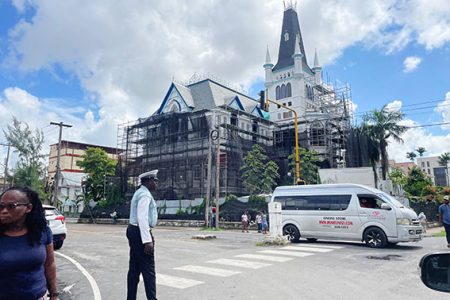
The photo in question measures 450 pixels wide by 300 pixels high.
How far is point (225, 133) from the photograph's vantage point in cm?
4069

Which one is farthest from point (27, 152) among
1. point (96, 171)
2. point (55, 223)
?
point (55, 223)

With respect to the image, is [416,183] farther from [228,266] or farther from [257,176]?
[228,266]

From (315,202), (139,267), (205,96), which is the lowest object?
(139,267)

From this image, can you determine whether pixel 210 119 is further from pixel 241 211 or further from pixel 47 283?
pixel 47 283

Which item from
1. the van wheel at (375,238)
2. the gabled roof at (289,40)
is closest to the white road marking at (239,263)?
the van wheel at (375,238)

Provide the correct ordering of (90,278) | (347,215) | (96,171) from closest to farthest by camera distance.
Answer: (90,278)
(347,215)
(96,171)

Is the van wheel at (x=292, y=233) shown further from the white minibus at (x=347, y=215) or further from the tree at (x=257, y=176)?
the tree at (x=257, y=176)

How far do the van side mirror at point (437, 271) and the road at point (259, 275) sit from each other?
432 centimetres

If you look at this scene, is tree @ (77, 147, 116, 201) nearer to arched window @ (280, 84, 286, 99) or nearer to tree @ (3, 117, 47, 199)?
tree @ (3, 117, 47, 199)

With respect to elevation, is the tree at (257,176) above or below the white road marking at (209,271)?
above

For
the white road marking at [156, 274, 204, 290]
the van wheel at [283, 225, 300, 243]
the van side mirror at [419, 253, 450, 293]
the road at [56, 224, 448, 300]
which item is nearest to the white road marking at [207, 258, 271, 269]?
the road at [56, 224, 448, 300]

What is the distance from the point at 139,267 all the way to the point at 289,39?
60222 millimetres

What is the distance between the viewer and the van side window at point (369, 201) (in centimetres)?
1255

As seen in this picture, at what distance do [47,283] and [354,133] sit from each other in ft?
129
